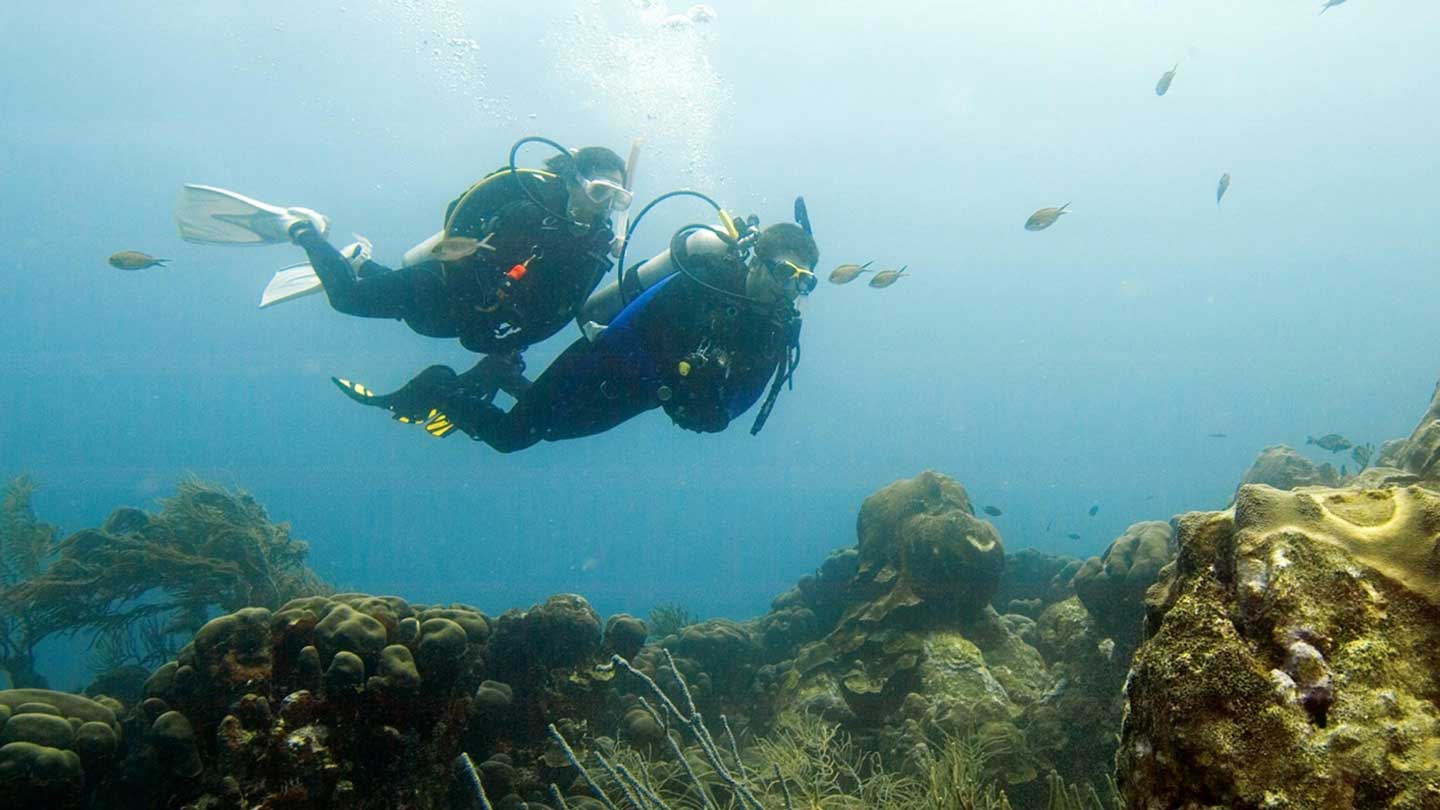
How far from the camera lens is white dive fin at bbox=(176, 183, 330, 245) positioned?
774cm

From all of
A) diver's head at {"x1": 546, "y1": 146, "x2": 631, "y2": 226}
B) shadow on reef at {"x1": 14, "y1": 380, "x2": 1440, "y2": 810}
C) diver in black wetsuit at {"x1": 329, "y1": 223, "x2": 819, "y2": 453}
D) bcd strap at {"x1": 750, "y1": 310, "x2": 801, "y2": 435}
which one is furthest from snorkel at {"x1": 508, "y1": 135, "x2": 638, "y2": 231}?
shadow on reef at {"x1": 14, "y1": 380, "x2": 1440, "y2": 810}

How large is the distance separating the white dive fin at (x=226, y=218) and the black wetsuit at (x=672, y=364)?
4052 mm

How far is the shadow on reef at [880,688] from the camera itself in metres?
1.52

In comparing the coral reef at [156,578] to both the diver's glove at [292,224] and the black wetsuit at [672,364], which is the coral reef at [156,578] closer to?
the diver's glove at [292,224]

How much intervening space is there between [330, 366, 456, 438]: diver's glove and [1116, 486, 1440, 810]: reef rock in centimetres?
648

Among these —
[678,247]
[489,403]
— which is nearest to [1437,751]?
[678,247]

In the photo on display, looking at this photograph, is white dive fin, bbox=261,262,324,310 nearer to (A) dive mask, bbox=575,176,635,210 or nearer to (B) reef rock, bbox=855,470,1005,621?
(A) dive mask, bbox=575,176,635,210

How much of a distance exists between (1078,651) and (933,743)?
1.82 m

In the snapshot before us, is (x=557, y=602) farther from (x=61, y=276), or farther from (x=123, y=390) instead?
(x=123, y=390)

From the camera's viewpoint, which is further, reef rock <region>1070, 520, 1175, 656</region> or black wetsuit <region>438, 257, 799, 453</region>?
reef rock <region>1070, 520, 1175, 656</region>

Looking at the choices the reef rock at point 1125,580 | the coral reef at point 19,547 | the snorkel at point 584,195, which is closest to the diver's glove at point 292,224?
the snorkel at point 584,195

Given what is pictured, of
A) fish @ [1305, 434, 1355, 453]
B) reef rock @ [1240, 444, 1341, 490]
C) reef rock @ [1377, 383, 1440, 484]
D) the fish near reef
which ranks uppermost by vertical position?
the fish near reef

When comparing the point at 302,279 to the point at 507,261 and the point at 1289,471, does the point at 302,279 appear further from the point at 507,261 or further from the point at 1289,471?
the point at 1289,471

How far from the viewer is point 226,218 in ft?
26.2
